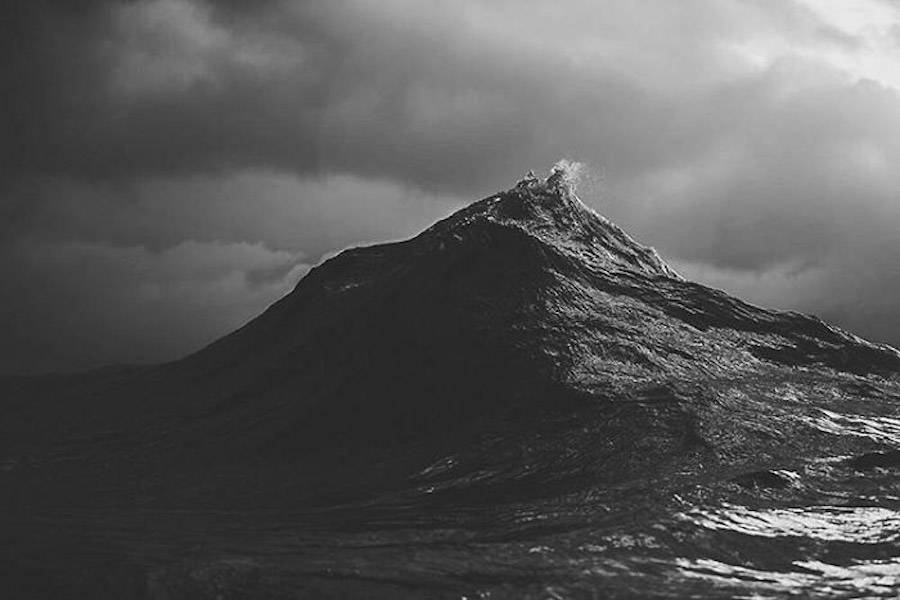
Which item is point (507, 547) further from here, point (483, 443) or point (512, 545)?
point (483, 443)

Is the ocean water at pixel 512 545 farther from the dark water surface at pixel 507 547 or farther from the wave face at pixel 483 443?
the wave face at pixel 483 443

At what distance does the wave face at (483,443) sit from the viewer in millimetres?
45938

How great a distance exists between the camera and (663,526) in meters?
Result: 51.5

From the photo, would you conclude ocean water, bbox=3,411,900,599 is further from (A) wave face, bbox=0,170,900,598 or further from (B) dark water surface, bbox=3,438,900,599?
(A) wave face, bbox=0,170,900,598

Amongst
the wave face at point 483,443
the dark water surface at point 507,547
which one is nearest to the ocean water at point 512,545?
the dark water surface at point 507,547

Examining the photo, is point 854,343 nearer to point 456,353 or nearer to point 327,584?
point 456,353

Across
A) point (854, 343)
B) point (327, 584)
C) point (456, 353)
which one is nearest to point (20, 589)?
point (327, 584)

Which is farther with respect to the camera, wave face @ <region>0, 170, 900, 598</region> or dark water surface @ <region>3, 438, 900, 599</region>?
wave face @ <region>0, 170, 900, 598</region>

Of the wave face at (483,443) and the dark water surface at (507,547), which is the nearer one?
the dark water surface at (507,547)

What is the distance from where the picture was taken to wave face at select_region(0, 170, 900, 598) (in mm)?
45938

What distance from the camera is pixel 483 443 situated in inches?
3187

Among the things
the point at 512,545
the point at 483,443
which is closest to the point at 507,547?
the point at 512,545

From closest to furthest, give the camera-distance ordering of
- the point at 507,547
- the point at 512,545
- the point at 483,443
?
the point at 507,547, the point at 512,545, the point at 483,443

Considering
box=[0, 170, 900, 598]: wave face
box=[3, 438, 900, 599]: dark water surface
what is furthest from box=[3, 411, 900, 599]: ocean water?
box=[0, 170, 900, 598]: wave face
